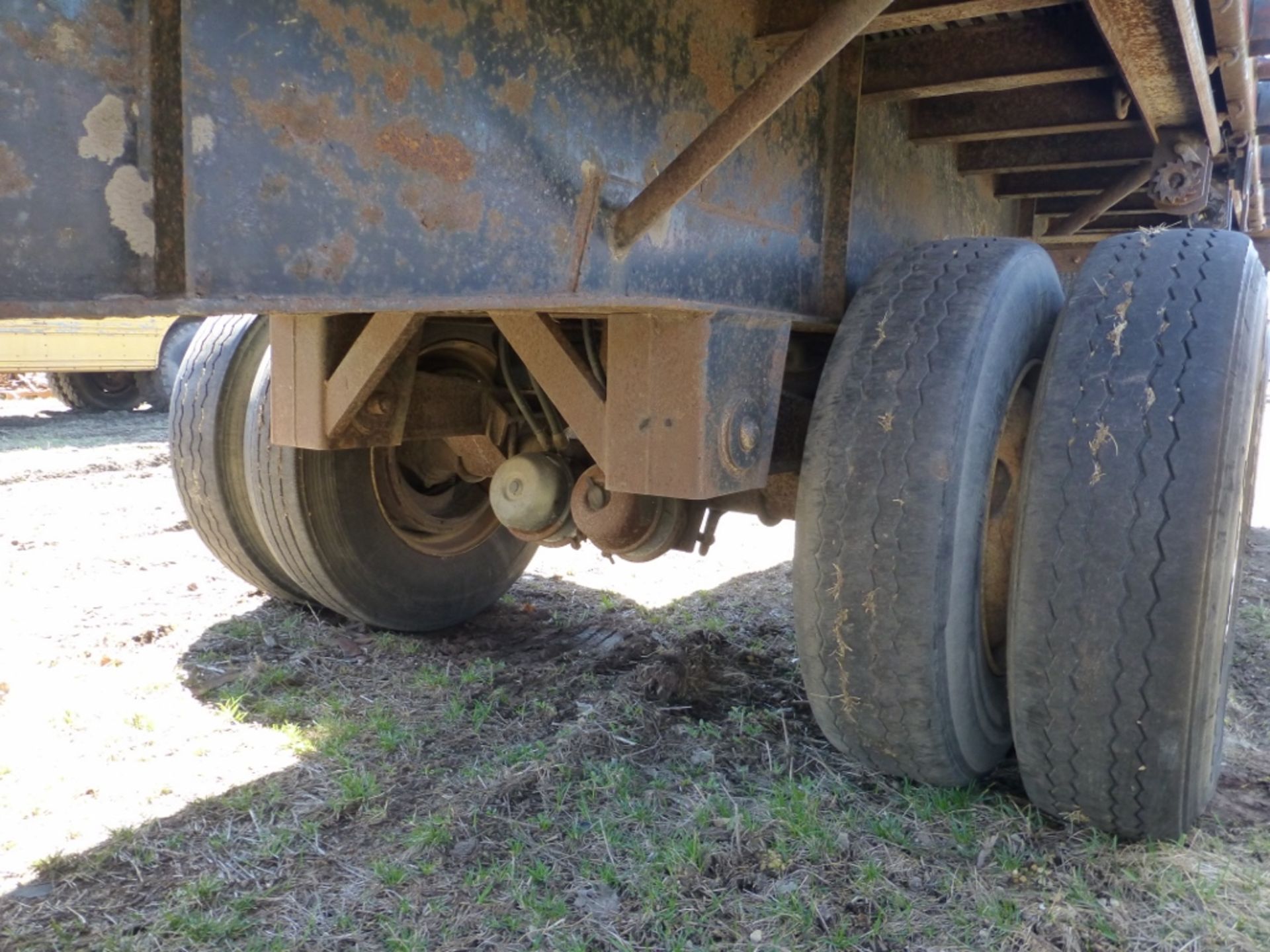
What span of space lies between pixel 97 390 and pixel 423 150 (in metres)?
Result: 11.7

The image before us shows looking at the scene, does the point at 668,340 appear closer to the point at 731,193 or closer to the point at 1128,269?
the point at 731,193

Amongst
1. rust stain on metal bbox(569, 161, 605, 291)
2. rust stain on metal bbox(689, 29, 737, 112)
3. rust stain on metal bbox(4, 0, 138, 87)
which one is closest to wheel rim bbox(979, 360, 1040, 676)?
rust stain on metal bbox(689, 29, 737, 112)

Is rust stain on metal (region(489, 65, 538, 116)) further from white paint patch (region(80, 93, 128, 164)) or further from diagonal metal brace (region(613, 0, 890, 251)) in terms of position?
white paint patch (region(80, 93, 128, 164))

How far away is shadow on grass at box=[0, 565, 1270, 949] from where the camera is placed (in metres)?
1.87

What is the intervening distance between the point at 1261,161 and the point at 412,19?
5169 mm

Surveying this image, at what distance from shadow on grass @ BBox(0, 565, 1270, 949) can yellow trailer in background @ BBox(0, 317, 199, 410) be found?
7.17 meters

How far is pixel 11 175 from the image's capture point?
106 centimetres

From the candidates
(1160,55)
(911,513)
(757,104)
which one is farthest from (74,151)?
(1160,55)

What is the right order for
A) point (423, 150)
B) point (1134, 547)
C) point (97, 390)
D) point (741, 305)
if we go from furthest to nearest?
point (97, 390) < point (741, 305) < point (1134, 547) < point (423, 150)

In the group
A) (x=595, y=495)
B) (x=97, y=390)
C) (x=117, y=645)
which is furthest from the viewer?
(x=97, y=390)

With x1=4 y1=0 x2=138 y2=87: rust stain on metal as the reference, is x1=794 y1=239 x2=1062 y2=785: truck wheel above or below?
below

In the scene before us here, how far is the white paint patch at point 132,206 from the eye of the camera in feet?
3.75

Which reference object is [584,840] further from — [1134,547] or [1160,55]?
[1160,55]

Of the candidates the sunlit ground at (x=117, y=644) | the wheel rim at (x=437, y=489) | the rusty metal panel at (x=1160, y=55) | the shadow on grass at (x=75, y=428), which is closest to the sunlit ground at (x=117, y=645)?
the sunlit ground at (x=117, y=644)
